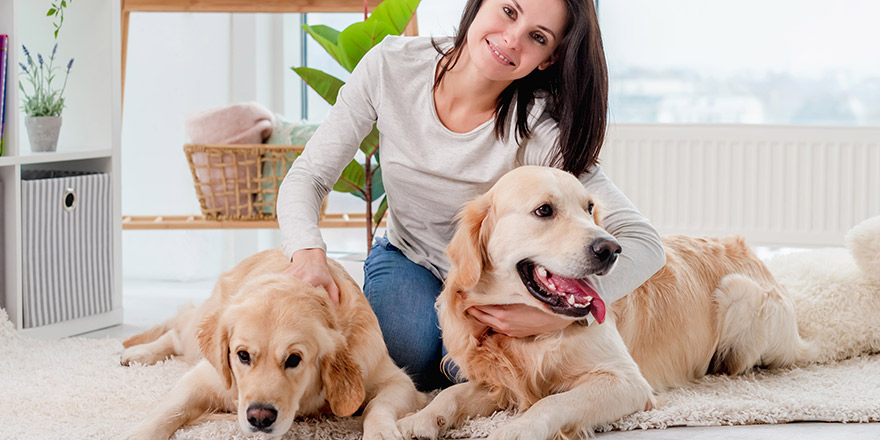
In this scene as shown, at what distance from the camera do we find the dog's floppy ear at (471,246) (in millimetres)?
1578

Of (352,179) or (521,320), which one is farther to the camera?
(352,179)

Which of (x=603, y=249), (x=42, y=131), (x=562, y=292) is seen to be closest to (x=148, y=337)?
(x=42, y=131)

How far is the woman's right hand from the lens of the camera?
5.42ft

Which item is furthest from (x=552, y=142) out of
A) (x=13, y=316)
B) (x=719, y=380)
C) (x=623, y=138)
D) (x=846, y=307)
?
(x=623, y=138)

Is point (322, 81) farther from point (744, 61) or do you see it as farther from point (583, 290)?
point (744, 61)

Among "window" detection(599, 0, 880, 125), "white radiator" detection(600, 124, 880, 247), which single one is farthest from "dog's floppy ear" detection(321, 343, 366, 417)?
"window" detection(599, 0, 880, 125)

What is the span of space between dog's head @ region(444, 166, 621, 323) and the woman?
0.22 ft

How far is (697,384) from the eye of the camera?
1.95 m

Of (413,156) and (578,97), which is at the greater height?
(578,97)

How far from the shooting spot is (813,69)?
4066mm

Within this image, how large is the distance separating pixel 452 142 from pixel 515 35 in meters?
0.31

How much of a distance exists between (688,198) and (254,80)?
226 centimetres

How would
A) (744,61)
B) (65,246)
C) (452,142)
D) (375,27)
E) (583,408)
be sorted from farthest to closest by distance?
(744,61)
(375,27)
(65,246)
(452,142)
(583,408)

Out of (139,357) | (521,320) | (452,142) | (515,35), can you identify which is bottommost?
(139,357)
